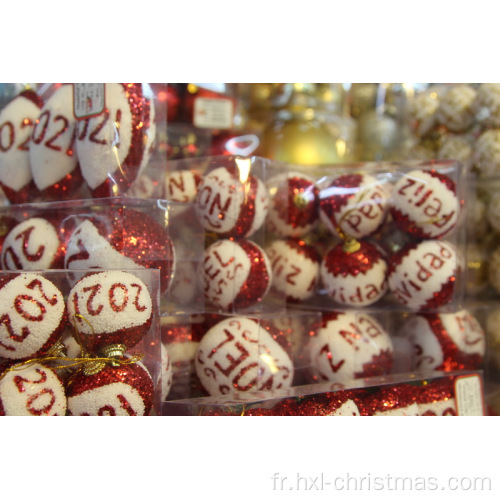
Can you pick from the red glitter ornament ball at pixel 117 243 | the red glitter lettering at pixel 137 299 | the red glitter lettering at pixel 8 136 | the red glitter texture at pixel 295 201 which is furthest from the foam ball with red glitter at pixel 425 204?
the red glitter lettering at pixel 8 136

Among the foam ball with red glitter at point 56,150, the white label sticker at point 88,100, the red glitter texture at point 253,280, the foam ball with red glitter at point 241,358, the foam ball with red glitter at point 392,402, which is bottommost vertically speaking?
the foam ball with red glitter at point 392,402

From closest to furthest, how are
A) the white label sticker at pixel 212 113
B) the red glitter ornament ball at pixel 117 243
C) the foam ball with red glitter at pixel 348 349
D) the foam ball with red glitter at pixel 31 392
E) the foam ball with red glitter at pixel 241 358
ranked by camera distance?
the foam ball with red glitter at pixel 31 392 < the red glitter ornament ball at pixel 117 243 < the foam ball with red glitter at pixel 241 358 < the foam ball with red glitter at pixel 348 349 < the white label sticker at pixel 212 113

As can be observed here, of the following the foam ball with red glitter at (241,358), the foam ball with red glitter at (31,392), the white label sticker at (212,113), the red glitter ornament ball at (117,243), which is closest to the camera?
the foam ball with red glitter at (31,392)

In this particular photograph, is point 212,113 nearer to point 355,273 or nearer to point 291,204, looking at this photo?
point 291,204

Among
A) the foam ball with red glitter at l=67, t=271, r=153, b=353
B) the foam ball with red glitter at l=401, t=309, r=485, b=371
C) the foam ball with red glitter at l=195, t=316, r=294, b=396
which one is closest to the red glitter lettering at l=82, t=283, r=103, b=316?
the foam ball with red glitter at l=67, t=271, r=153, b=353

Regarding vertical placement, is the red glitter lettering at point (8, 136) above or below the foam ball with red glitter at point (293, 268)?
above

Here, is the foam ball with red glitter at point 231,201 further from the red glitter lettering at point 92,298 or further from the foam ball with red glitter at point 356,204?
the red glitter lettering at point 92,298

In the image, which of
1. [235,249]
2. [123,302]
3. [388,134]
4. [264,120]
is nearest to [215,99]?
[264,120]

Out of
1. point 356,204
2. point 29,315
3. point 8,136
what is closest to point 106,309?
point 29,315

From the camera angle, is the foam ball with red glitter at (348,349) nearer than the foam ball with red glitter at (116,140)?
No
